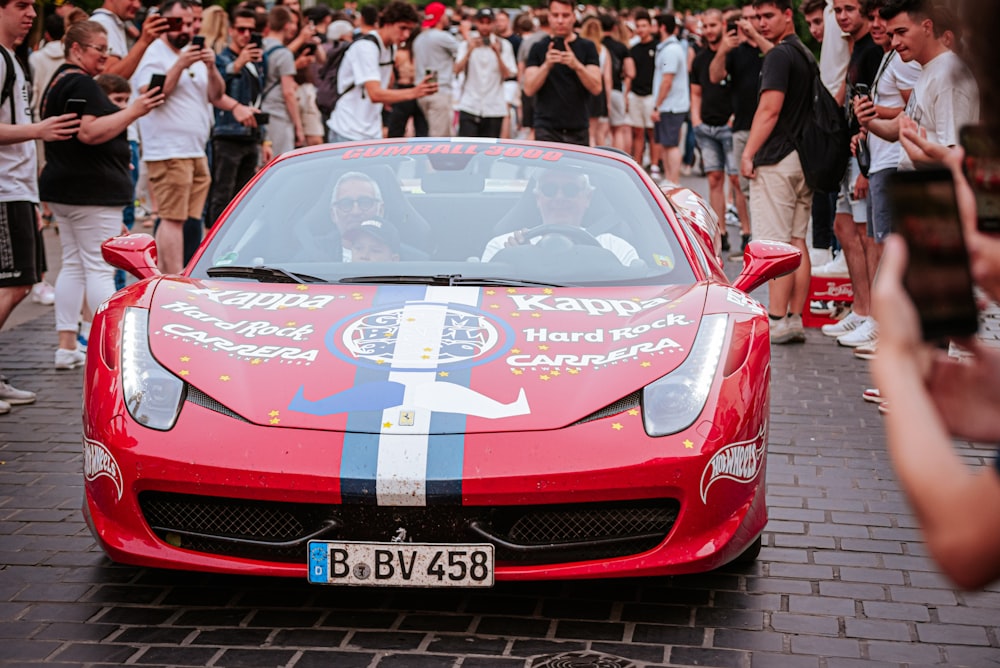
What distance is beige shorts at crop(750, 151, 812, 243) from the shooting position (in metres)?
8.58

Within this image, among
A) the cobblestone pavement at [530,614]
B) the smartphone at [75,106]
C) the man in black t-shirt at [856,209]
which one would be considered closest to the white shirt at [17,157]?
the smartphone at [75,106]

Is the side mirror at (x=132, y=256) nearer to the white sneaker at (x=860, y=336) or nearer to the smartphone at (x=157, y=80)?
the smartphone at (x=157, y=80)

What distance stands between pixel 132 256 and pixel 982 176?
3926 mm

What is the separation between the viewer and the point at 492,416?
3.81 metres

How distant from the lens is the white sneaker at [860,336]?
846 centimetres

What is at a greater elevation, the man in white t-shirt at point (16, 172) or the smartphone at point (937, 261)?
the smartphone at point (937, 261)

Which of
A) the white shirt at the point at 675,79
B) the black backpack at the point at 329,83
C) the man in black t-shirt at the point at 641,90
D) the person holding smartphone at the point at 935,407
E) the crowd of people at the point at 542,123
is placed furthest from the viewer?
the man in black t-shirt at the point at 641,90

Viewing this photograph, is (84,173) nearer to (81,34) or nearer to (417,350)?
(81,34)

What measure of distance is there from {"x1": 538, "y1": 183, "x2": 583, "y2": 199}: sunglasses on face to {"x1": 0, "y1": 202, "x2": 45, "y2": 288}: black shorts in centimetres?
305

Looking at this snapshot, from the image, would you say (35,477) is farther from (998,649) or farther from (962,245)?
(962,245)

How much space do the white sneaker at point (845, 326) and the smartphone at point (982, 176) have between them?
7246mm

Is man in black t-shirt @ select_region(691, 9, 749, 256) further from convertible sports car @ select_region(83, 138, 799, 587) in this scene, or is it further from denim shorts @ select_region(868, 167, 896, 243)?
convertible sports car @ select_region(83, 138, 799, 587)

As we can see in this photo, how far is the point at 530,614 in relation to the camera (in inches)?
156

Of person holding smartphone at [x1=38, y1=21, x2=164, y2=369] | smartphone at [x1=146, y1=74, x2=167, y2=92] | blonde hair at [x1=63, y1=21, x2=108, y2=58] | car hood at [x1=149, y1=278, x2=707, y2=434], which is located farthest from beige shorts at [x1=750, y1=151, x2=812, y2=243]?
blonde hair at [x1=63, y1=21, x2=108, y2=58]
